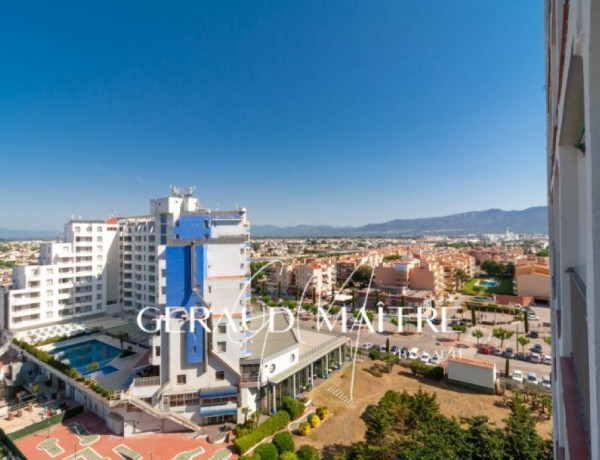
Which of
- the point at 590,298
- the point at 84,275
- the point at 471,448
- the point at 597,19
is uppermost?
the point at 597,19

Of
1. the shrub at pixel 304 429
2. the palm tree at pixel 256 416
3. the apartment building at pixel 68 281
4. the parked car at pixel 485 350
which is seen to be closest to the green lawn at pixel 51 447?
the palm tree at pixel 256 416

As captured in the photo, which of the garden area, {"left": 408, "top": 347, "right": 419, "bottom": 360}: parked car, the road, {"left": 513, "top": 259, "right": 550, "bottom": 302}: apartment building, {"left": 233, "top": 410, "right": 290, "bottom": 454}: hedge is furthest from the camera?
{"left": 513, "top": 259, "right": 550, "bottom": 302}: apartment building

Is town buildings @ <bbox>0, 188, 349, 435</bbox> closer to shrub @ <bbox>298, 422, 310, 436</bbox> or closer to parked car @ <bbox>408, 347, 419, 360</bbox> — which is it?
shrub @ <bbox>298, 422, 310, 436</bbox>

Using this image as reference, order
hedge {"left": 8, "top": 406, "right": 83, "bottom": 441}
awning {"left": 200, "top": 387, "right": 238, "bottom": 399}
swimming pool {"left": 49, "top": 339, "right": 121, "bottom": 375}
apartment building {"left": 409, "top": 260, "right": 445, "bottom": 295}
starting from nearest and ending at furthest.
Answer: hedge {"left": 8, "top": 406, "right": 83, "bottom": 441} → awning {"left": 200, "top": 387, "right": 238, "bottom": 399} → swimming pool {"left": 49, "top": 339, "right": 121, "bottom": 375} → apartment building {"left": 409, "top": 260, "right": 445, "bottom": 295}

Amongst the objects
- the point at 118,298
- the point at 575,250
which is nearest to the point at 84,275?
the point at 118,298

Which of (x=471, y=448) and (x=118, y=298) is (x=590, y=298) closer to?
(x=471, y=448)

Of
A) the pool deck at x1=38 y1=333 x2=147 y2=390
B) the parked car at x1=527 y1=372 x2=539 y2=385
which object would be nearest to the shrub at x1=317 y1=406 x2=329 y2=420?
the pool deck at x1=38 y1=333 x2=147 y2=390

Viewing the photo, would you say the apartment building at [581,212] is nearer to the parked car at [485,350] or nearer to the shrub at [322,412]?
the shrub at [322,412]
